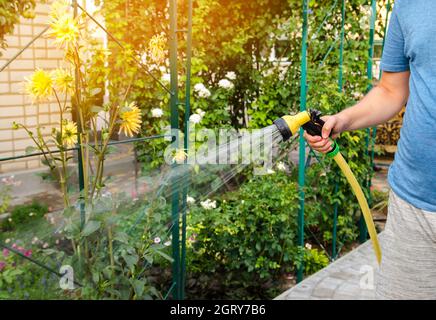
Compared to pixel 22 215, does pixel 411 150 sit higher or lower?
higher

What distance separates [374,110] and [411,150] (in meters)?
0.29

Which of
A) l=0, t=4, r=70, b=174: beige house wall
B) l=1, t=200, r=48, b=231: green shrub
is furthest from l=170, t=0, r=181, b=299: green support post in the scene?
l=0, t=4, r=70, b=174: beige house wall

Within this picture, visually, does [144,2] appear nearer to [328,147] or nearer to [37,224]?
[37,224]

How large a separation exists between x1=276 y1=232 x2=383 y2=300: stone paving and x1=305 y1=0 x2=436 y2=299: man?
4.51 feet

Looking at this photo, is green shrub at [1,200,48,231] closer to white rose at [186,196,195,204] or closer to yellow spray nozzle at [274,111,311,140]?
white rose at [186,196,195,204]

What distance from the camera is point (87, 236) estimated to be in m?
2.21

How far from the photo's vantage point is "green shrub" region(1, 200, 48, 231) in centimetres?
433

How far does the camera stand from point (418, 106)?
5.50 feet

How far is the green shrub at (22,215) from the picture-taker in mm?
4334

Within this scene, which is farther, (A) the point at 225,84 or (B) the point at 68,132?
(A) the point at 225,84

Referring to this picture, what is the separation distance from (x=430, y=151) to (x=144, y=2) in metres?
3.37

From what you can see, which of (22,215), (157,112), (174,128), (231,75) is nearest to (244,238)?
(174,128)

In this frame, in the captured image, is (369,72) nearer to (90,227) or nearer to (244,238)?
(244,238)

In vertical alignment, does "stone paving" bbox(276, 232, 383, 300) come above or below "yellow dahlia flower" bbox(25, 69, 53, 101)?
below
